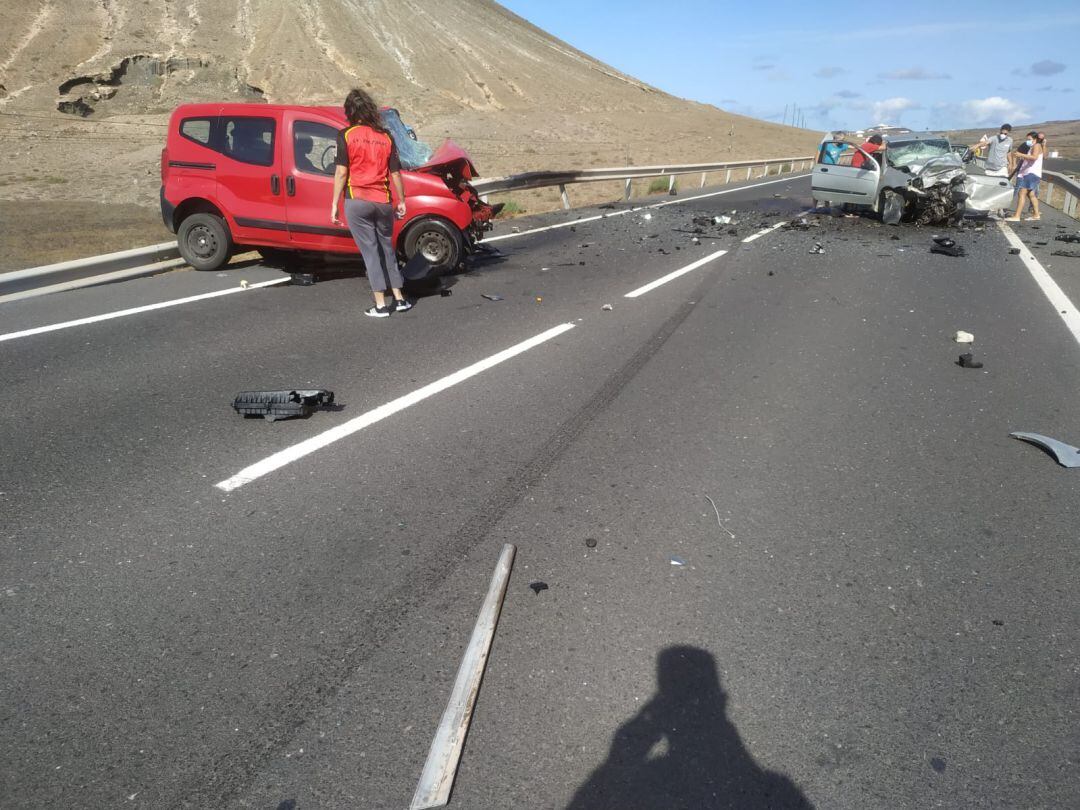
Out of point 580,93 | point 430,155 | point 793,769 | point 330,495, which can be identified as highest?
point 580,93

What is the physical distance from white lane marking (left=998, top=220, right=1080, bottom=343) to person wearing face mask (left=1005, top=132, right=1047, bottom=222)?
3989 mm

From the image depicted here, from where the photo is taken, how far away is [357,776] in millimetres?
2217

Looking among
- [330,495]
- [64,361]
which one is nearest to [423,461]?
[330,495]

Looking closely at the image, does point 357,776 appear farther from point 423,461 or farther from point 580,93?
point 580,93

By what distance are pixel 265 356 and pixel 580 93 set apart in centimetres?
9515

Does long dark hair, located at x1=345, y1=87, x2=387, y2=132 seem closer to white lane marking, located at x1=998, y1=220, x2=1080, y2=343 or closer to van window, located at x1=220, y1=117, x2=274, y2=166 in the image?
van window, located at x1=220, y1=117, x2=274, y2=166

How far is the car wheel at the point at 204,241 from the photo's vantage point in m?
9.47

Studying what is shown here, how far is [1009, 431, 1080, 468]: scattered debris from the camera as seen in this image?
441 cm

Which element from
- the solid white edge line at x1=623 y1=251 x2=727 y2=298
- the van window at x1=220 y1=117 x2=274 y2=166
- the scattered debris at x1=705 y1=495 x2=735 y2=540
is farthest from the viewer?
the van window at x1=220 y1=117 x2=274 y2=166

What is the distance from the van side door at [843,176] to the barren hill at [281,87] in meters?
15.5

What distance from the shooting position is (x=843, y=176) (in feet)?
54.6

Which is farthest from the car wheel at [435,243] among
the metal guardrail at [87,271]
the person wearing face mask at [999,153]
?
the person wearing face mask at [999,153]

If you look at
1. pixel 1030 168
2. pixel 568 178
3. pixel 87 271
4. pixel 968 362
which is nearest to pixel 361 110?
pixel 87 271

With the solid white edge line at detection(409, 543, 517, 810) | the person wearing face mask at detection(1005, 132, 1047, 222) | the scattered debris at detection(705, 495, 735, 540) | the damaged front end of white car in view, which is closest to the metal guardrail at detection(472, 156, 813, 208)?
the damaged front end of white car
